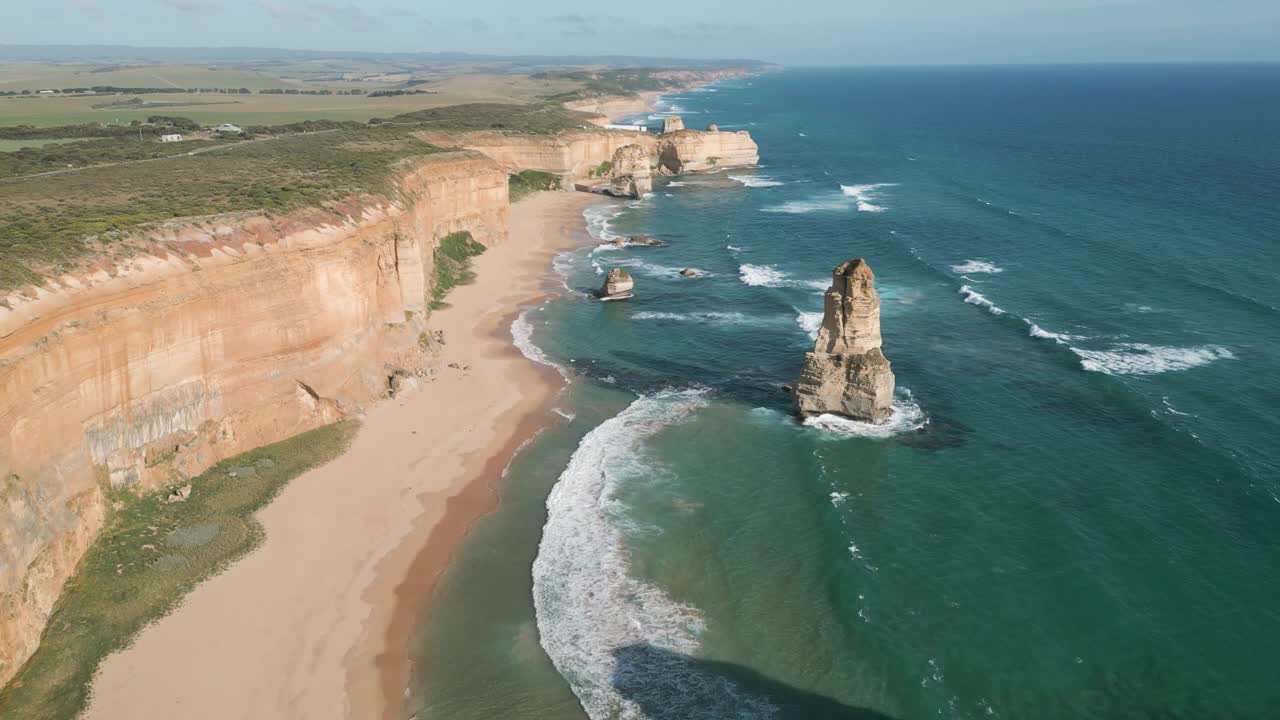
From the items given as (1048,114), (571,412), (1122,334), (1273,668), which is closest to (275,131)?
(571,412)

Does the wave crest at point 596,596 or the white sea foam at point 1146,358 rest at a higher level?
the white sea foam at point 1146,358

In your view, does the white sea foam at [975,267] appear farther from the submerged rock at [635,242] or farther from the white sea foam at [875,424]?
the white sea foam at [875,424]

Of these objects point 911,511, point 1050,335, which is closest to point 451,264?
point 1050,335

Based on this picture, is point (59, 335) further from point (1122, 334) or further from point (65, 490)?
point (1122, 334)

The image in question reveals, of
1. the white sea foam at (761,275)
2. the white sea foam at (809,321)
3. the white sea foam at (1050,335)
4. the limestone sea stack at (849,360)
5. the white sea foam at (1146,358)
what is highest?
the limestone sea stack at (849,360)

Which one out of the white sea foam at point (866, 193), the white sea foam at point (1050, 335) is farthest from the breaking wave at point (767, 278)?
the white sea foam at point (866, 193)

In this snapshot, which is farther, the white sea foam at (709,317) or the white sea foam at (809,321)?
the white sea foam at (709,317)

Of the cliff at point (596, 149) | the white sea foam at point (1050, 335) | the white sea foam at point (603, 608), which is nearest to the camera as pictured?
the white sea foam at point (603, 608)
